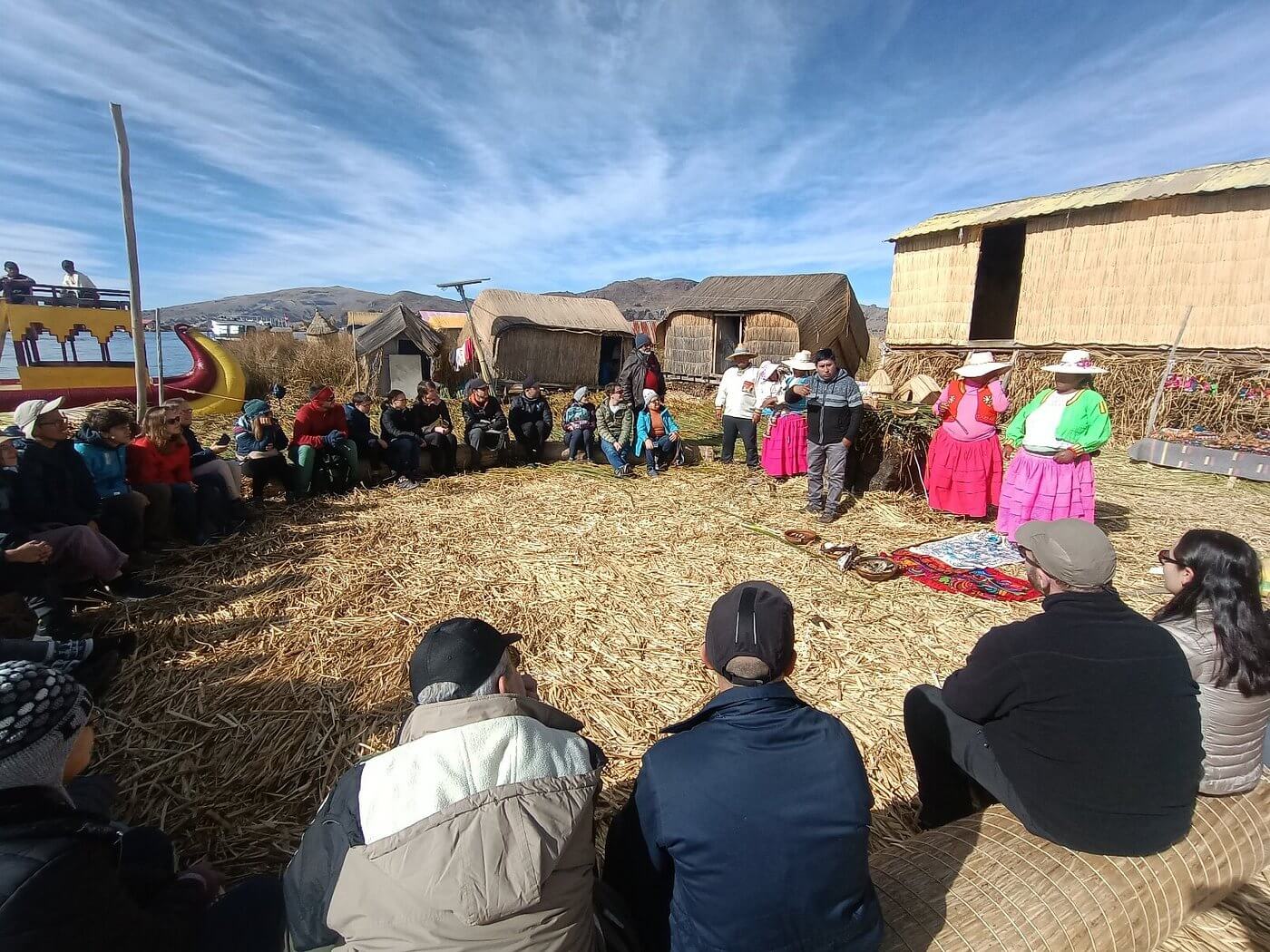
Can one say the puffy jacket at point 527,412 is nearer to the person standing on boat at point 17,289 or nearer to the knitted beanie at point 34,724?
the knitted beanie at point 34,724

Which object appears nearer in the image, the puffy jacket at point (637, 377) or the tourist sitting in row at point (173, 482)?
the tourist sitting in row at point (173, 482)

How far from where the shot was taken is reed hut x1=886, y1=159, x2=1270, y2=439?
9.84m

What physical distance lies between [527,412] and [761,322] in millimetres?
10776

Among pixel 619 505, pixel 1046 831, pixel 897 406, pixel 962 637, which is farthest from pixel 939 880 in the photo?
pixel 897 406

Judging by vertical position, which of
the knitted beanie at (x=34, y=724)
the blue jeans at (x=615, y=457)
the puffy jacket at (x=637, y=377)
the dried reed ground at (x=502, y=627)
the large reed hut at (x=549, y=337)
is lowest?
the dried reed ground at (x=502, y=627)

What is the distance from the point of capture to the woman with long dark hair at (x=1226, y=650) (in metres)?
1.92

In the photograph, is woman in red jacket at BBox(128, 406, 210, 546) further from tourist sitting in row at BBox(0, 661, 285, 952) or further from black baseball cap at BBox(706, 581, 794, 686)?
black baseball cap at BBox(706, 581, 794, 686)

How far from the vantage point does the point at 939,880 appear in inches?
69.8

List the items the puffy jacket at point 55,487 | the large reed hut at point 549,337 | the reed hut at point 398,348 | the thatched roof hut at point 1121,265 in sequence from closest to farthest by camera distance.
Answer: the puffy jacket at point 55,487 → the thatched roof hut at point 1121,265 → the reed hut at point 398,348 → the large reed hut at point 549,337

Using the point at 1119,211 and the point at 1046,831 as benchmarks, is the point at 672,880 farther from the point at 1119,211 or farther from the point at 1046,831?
the point at 1119,211

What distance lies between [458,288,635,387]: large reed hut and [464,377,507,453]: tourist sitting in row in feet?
27.2

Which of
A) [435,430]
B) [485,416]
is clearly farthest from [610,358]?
[435,430]

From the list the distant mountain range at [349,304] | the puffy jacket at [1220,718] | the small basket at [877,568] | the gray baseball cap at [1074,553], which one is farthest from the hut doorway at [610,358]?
the distant mountain range at [349,304]

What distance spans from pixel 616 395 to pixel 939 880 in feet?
22.6
